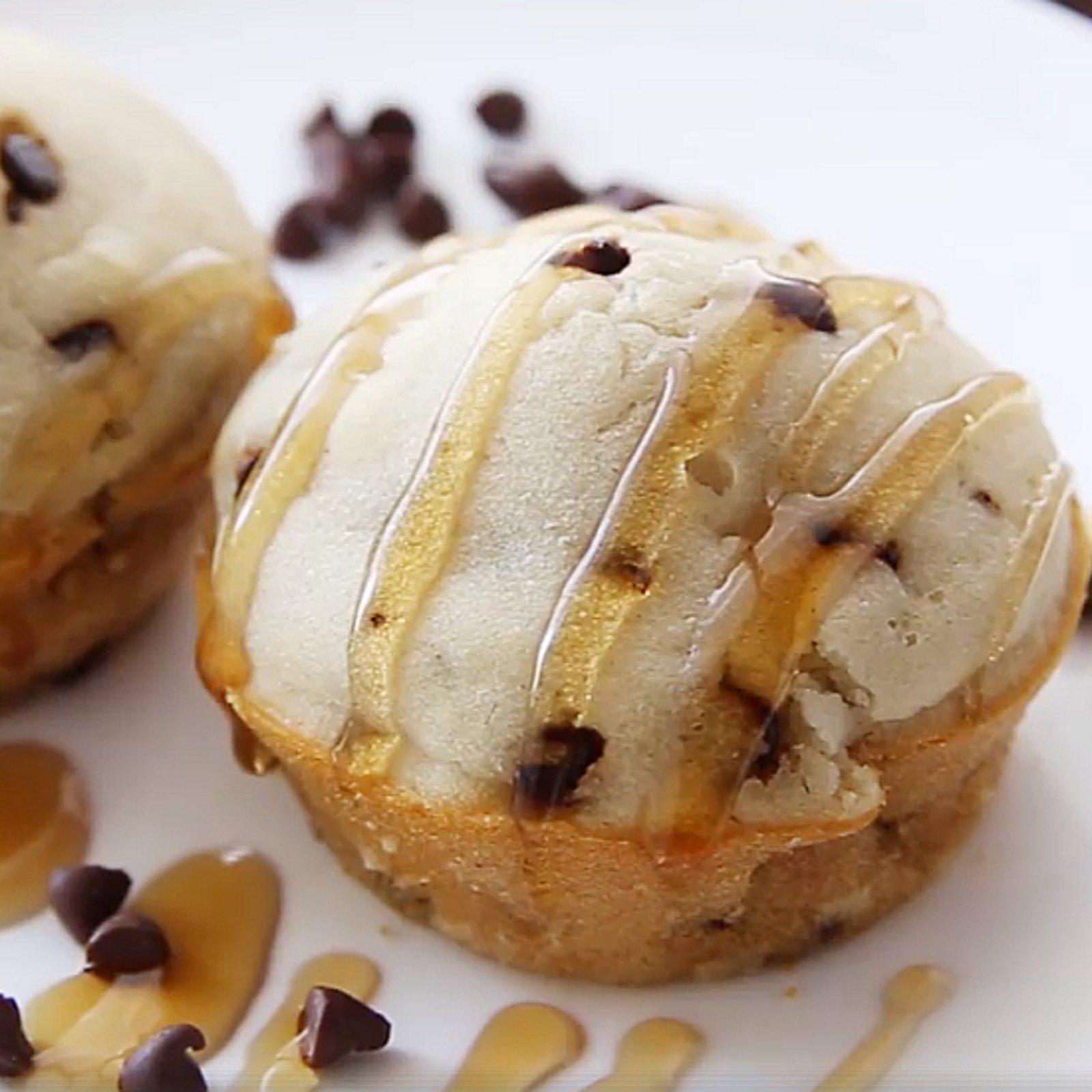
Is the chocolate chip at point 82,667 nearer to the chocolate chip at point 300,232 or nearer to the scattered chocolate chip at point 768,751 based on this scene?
the chocolate chip at point 300,232

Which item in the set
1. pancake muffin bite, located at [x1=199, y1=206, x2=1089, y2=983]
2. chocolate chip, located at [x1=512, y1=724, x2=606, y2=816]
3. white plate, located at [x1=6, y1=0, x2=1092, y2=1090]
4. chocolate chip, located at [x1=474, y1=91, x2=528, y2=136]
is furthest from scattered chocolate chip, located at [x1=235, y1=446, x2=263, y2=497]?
chocolate chip, located at [x1=474, y1=91, x2=528, y2=136]

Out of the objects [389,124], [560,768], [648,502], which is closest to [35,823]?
[560,768]

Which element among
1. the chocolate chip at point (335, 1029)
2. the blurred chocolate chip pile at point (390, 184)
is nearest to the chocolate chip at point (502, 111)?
the blurred chocolate chip pile at point (390, 184)

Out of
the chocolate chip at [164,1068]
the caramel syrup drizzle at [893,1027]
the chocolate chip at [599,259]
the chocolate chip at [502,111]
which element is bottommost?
the chocolate chip at [164,1068]

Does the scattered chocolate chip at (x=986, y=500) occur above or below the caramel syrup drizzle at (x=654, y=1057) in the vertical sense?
above

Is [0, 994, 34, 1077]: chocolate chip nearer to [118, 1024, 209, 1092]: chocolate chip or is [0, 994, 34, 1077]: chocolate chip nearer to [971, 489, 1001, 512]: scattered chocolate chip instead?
[118, 1024, 209, 1092]: chocolate chip

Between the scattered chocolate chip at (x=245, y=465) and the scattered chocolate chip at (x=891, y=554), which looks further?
the scattered chocolate chip at (x=245, y=465)
